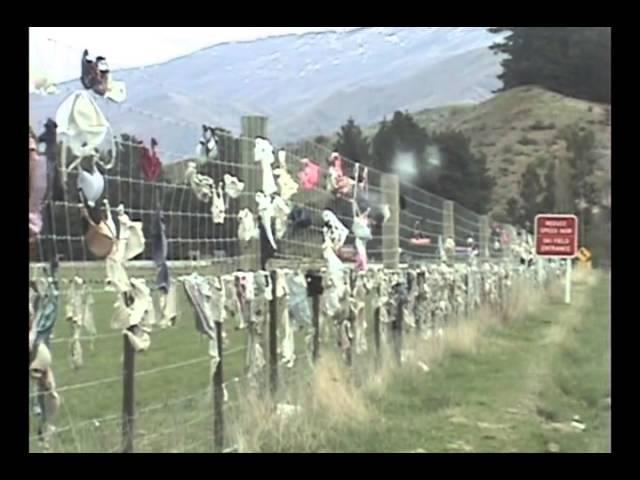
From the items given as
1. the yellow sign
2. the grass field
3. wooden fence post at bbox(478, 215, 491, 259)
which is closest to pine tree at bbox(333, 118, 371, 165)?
wooden fence post at bbox(478, 215, 491, 259)

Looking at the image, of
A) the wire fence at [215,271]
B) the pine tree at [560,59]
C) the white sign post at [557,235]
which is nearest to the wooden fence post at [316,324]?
the wire fence at [215,271]

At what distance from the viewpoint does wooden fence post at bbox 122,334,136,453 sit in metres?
4.10

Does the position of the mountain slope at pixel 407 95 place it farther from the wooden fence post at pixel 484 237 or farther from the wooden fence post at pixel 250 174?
the wooden fence post at pixel 484 237

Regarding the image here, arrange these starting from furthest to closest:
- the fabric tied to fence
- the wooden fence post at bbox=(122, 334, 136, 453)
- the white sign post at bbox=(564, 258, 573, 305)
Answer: the white sign post at bbox=(564, 258, 573, 305) < the fabric tied to fence < the wooden fence post at bbox=(122, 334, 136, 453)

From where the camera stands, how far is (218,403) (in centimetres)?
464

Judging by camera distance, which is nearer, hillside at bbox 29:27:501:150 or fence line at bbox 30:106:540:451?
fence line at bbox 30:106:540:451

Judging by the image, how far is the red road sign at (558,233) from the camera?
4750mm

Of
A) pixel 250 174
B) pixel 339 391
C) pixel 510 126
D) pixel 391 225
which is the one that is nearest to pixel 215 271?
pixel 250 174

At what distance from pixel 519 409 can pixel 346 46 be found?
5.11 ft

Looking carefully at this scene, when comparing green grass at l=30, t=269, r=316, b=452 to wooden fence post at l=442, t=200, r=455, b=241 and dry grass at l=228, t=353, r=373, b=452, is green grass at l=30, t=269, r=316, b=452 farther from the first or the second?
wooden fence post at l=442, t=200, r=455, b=241

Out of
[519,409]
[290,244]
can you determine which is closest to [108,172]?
[290,244]

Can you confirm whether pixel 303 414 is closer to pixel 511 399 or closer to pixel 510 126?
pixel 511 399
